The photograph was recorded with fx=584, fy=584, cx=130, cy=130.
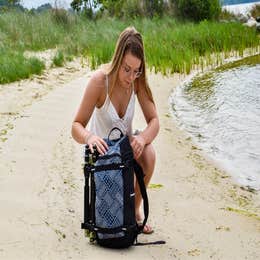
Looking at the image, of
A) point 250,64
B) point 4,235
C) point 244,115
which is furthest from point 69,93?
point 250,64

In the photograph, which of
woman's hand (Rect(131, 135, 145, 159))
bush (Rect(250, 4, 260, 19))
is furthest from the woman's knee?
bush (Rect(250, 4, 260, 19))

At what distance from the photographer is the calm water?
17.2 ft

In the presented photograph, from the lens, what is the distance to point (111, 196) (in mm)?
2734

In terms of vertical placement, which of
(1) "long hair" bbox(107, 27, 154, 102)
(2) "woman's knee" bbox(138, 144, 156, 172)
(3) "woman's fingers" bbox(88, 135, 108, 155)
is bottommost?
(2) "woman's knee" bbox(138, 144, 156, 172)

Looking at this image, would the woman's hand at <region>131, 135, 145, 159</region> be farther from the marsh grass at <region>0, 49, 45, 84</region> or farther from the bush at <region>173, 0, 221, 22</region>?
the bush at <region>173, 0, 221, 22</region>

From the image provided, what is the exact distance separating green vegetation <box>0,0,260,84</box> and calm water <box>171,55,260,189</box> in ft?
2.51

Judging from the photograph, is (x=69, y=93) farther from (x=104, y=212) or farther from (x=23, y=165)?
(x=104, y=212)

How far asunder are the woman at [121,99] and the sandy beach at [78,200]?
0.35 metres

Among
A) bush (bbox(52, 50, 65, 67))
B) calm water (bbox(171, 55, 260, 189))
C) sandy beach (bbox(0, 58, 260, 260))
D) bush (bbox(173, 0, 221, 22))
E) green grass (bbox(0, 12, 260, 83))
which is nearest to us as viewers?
sandy beach (bbox(0, 58, 260, 260))

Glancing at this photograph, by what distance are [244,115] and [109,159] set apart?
4749 millimetres

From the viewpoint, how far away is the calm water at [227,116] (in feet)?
17.2

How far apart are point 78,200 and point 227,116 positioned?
4.05 metres

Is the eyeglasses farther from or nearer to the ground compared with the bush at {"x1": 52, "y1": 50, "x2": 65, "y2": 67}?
farther from the ground

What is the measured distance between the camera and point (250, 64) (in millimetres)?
11695
